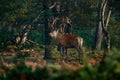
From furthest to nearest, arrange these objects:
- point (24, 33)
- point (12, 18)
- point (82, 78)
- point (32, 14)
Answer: point (32, 14) < point (12, 18) < point (24, 33) < point (82, 78)

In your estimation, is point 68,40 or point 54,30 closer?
point 68,40

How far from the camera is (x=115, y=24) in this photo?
33562 mm

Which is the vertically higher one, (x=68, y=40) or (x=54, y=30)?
(x=54, y=30)

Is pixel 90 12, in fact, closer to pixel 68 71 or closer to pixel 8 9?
pixel 8 9

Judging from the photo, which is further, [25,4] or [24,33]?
[25,4]

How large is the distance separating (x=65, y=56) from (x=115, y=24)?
8696 millimetres

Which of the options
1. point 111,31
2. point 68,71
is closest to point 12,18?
point 111,31

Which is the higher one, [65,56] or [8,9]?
[8,9]

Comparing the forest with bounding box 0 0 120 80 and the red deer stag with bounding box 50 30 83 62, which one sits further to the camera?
the red deer stag with bounding box 50 30 83 62

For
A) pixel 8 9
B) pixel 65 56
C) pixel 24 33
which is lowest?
pixel 65 56

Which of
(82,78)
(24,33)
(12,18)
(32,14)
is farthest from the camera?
(32,14)

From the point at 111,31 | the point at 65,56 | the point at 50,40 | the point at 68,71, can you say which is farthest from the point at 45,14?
the point at 68,71

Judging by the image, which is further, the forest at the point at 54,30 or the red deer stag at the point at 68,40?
the red deer stag at the point at 68,40

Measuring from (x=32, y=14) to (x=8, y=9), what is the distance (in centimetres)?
449
